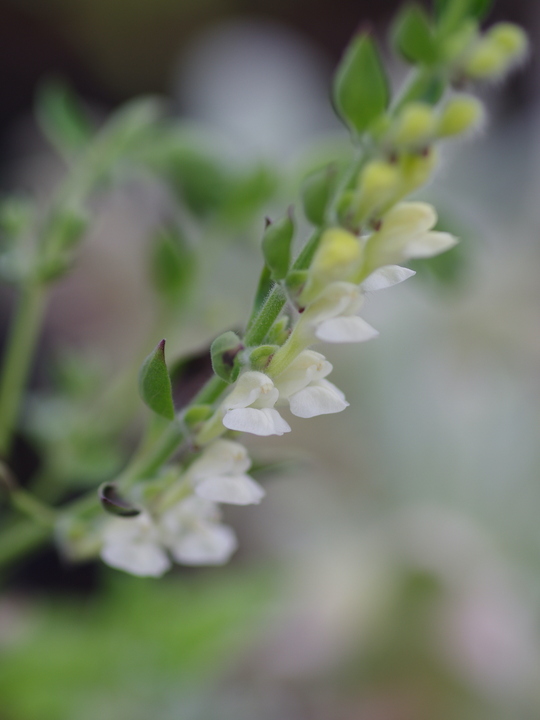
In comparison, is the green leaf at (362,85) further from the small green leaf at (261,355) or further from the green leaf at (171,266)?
the green leaf at (171,266)

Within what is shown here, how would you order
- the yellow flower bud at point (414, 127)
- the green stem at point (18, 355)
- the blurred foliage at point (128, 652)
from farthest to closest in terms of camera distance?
the blurred foliage at point (128, 652), the green stem at point (18, 355), the yellow flower bud at point (414, 127)

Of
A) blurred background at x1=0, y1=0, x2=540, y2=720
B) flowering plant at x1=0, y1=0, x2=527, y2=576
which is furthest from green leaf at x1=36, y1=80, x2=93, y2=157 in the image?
flowering plant at x1=0, y1=0, x2=527, y2=576

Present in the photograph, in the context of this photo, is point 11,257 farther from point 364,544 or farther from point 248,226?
point 364,544

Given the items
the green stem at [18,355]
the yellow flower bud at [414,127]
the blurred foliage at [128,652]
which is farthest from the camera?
the blurred foliage at [128,652]

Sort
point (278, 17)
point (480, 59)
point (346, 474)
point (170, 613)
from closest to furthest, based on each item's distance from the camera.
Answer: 1. point (480, 59)
2. point (170, 613)
3. point (346, 474)
4. point (278, 17)

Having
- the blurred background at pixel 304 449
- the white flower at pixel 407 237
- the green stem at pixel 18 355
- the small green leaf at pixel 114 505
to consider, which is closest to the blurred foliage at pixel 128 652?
the blurred background at pixel 304 449

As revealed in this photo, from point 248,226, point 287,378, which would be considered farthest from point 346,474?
point 287,378
